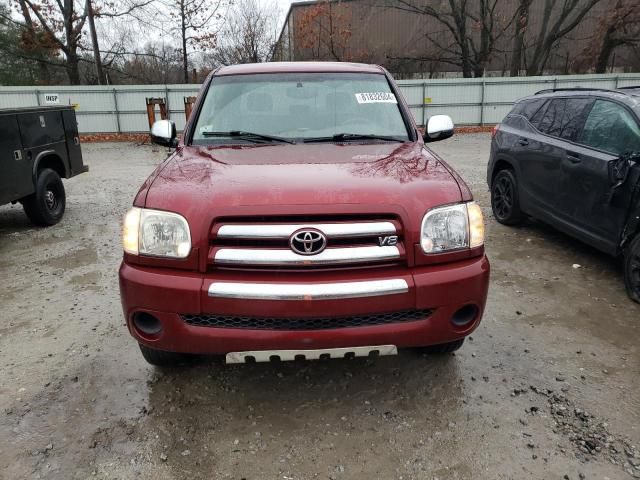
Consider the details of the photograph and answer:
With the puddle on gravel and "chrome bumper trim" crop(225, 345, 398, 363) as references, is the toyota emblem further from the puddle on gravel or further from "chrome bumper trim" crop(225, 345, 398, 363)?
the puddle on gravel

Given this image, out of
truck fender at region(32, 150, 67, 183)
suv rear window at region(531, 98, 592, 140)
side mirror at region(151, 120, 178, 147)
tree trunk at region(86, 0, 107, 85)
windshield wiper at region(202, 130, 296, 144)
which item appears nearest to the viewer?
windshield wiper at region(202, 130, 296, 144)

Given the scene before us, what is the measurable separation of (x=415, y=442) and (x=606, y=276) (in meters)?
3.27

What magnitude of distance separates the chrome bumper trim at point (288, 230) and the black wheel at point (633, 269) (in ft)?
9.57

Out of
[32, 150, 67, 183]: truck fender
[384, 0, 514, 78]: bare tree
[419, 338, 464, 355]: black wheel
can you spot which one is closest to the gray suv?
[419, 338, 464, 355]: black wheel

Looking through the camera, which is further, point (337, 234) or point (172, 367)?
point (172, 367)

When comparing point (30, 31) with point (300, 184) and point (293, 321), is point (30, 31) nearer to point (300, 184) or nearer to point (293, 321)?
point (300, 184)

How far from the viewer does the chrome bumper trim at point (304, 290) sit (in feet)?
7.59

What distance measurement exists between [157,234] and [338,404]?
1.41 metres

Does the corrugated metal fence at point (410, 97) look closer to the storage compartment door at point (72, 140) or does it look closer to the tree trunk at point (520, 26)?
the tree trunk at point (520, 26)

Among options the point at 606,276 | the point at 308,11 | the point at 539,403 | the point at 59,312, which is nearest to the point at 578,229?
the point at 606,276

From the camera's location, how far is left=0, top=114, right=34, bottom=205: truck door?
19.5 feet

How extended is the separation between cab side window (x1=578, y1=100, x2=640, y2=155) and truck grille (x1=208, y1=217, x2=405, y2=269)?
3148 mm

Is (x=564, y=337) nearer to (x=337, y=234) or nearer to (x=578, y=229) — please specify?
(x=578, y=229)

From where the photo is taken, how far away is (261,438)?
8.63ft
